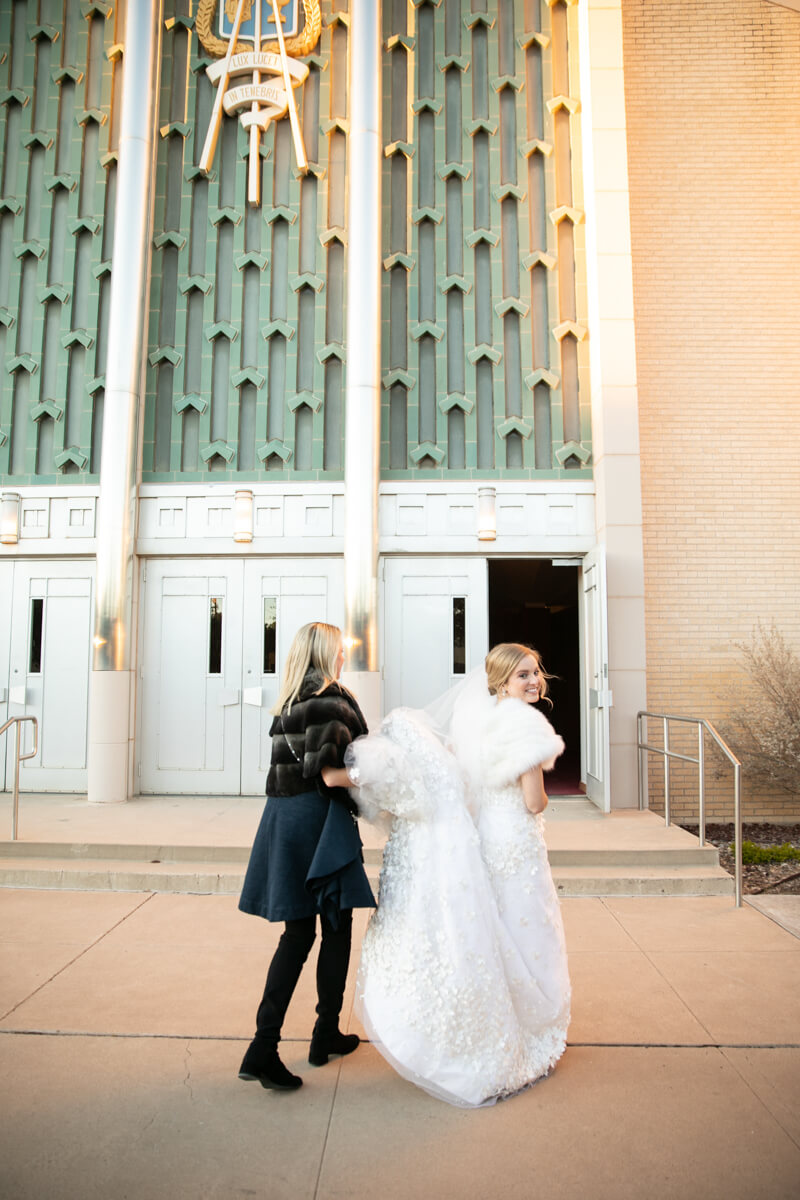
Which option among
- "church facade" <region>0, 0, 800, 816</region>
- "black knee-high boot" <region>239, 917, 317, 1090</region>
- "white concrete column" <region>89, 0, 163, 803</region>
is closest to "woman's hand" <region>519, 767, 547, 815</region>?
"black knee-high boot" <region>239, 917, 317, 1090</region>

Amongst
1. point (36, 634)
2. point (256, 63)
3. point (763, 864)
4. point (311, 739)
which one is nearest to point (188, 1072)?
point (311, 739)

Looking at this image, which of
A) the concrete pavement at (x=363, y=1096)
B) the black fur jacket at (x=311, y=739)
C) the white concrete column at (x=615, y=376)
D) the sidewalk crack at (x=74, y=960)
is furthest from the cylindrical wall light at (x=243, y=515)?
the black fur jacket at (x=311, y=739)

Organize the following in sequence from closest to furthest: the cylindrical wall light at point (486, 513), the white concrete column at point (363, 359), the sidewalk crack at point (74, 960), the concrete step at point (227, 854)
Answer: the sidewalk crack at point (74, 960) < the concrete step at point (227, 854) < the white concrete column at point (363, 359) < the cylindrical wall light at point (486, 513)

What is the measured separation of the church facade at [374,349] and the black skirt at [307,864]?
508 centimetres

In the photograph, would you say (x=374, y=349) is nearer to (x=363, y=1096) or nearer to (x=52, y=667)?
(x=52, y=667)

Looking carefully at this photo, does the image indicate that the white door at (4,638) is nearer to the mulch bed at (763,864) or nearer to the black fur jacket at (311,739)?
the black fur jacket at (311,739)

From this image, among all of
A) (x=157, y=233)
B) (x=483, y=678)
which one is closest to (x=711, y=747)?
(x=483, y=678)

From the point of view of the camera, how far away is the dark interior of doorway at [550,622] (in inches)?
520

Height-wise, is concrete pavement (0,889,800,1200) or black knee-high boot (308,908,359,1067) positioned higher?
black knee-high boot (308,908,359,1067)

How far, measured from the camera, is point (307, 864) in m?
3.08

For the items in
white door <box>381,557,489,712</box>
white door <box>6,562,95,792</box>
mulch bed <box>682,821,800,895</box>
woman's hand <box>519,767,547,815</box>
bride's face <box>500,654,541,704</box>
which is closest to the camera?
woman's hand <box>519,767,547,815</box>

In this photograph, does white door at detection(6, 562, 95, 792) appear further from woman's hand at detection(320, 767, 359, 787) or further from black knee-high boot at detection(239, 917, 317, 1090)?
woman's hand at detection(320, 767, 359, 787)

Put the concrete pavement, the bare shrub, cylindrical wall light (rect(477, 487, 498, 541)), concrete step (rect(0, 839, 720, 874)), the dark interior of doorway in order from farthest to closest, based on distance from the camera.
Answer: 1. the dark interior of doorway
2. cylindrical wall light (rect(477, 487, 498, 541))
3. the bare shrub
4. concrete step (rect(0, 839, 720, 874))
5. the concrete pavement

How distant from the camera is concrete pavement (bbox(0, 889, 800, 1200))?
2549 millimetres
